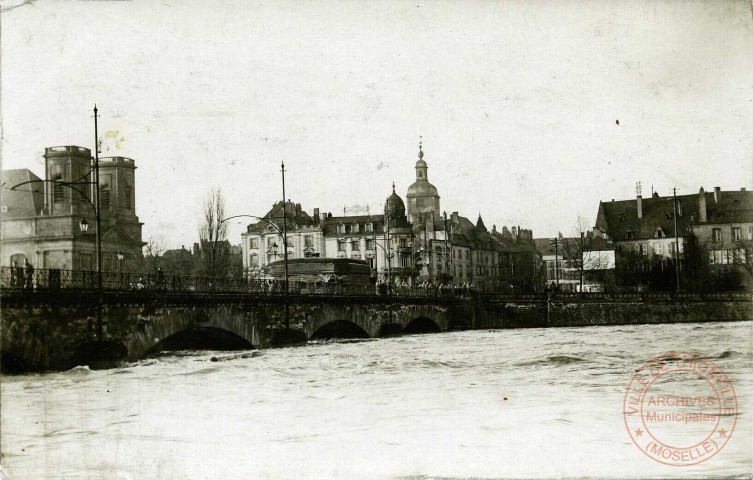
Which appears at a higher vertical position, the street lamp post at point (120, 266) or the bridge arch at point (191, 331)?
the street lamp post at point (120, 266)

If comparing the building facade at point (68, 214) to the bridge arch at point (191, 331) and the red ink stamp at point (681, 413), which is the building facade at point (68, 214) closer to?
the bridge arch at point (191, 331)

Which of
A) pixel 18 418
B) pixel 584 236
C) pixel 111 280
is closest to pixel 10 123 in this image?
pixel 18 418

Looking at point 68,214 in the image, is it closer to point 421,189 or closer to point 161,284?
point 161,284

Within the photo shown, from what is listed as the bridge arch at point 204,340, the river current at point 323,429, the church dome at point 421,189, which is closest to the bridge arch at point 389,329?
the bridge arch at point 204,340

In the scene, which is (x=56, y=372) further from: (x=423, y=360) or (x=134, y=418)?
(x=423, y=360)

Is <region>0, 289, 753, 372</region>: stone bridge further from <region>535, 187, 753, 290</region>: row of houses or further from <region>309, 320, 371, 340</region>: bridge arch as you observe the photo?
<region>535, 187, 753, 290</region>: row of houses

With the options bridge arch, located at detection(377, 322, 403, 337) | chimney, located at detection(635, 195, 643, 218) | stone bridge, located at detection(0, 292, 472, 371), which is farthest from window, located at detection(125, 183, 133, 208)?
bridge arch, located at detection(377, 322, 403, 337)

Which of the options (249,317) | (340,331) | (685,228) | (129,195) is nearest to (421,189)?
(249,317)
